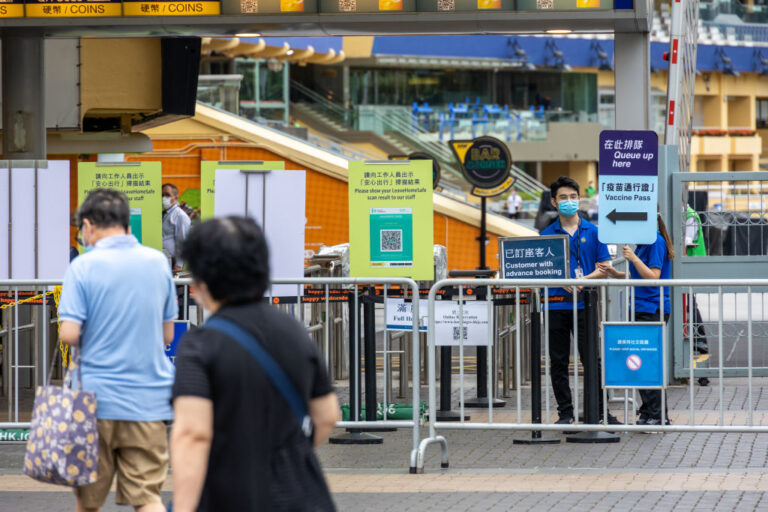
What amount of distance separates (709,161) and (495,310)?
168 ft

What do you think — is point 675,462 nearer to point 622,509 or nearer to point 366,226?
point 622,509

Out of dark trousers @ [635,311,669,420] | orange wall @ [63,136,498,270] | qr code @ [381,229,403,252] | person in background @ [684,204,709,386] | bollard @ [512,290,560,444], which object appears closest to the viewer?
bollard @ [512,290,560,444]

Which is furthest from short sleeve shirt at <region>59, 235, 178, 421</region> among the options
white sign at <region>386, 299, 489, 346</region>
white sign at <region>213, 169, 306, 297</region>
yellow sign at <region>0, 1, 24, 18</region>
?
yellow sign at <region>0, 1, 24, 18</region>

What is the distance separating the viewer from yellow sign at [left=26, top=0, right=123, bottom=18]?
991 centimetres

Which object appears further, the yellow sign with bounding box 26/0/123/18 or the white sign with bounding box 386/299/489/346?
the yellow sign with bounding box 26/0/123/18

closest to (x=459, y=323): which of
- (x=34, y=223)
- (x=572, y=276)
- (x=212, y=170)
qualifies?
(x=572, y=276)

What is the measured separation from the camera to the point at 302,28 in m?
10.1

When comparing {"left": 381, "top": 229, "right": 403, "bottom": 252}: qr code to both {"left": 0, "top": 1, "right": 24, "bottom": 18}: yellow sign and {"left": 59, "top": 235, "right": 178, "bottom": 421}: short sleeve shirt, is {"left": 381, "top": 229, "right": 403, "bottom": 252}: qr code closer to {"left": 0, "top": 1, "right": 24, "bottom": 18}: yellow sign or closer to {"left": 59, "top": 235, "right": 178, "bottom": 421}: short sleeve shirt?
{"left": 0, "top": 1, "right": 24, "bottom": 18}: yellow sign

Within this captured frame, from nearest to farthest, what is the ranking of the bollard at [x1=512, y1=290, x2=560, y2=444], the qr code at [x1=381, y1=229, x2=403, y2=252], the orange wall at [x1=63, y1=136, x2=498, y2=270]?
the bollard at [x1=512, y1=290, x2=560, y2=444], the qr code at [x1=381, y1=229, x2=403, y2=252], the orange wall at [x1=63, y1=136, x2=498, y2=270]

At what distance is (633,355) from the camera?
8.35 meters

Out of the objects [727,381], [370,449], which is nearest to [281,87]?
[727,381]

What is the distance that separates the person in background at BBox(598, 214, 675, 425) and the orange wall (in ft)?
50.5

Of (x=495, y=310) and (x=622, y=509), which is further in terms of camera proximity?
(x=495, y=310)

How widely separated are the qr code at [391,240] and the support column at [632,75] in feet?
6.77
